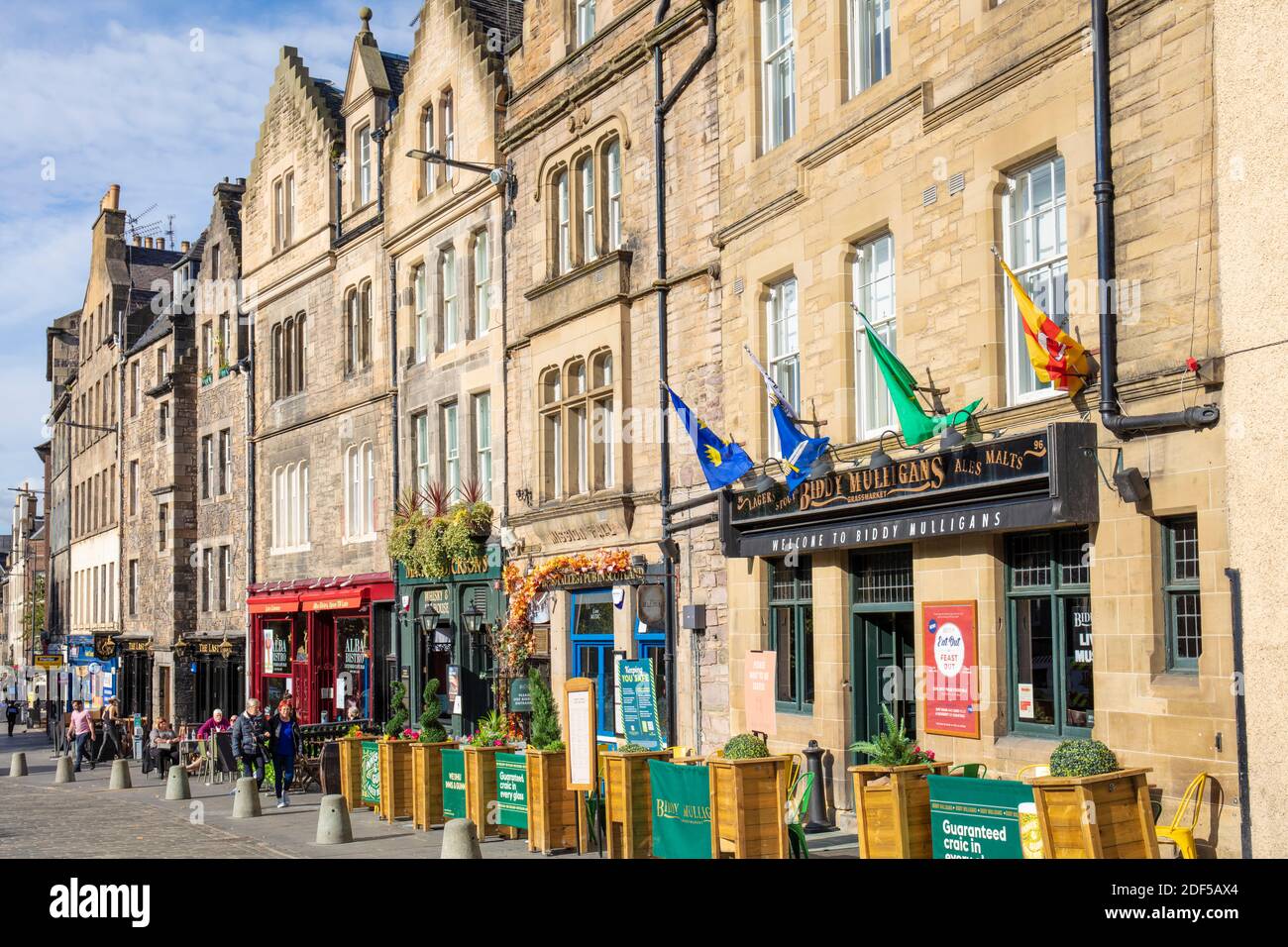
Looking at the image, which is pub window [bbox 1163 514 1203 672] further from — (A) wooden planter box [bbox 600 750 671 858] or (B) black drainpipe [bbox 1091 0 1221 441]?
(A) wooden planter box [bbox 600 750 671 858]

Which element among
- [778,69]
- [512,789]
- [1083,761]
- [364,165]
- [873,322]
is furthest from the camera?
[364,165]

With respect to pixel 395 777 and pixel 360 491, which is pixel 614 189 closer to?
pixel 395 777

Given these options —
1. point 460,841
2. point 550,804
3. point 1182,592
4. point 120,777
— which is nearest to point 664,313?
point 550,804

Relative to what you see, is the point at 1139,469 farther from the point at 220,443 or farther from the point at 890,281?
the point at 220,443

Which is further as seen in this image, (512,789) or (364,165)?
(364,165)

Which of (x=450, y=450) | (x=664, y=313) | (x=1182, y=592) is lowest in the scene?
(x=1182, y=592)

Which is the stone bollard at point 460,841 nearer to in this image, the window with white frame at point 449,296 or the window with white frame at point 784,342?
the window with white frame at point 784,342

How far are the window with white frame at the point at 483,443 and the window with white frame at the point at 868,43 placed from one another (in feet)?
36.3

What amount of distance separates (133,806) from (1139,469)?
17223 millimetres

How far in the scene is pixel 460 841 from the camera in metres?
13.6

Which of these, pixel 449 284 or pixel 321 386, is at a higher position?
pixel 449 284

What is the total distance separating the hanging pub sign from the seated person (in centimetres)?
1571

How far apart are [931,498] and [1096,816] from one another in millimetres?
5028
